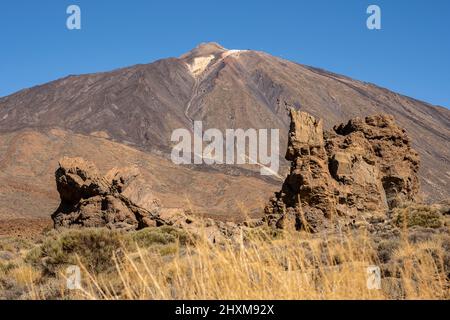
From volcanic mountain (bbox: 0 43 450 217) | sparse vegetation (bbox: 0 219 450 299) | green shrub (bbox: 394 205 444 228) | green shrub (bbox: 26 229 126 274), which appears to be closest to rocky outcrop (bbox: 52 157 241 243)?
sparse vegetation (bbox: 0 219 450 299)

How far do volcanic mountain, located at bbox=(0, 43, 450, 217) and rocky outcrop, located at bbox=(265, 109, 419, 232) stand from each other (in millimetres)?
36198

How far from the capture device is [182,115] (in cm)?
13612

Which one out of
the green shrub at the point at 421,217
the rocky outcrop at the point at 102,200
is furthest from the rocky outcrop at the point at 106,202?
the green shrub at the point at 421,217

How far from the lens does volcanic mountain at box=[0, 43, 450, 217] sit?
67.7m

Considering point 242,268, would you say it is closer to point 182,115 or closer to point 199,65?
point 182,115

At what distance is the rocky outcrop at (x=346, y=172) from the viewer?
62.6ft

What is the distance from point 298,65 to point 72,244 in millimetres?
180322

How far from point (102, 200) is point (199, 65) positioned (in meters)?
161

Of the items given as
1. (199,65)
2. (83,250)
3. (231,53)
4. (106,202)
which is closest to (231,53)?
(231,53)

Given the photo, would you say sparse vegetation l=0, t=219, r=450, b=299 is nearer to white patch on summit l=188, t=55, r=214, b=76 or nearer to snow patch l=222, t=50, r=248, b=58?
white patch on summit l=188, t=55, r=214, b=76

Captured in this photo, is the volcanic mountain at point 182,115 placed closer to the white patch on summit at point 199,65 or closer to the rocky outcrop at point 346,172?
the white patch on summit at point 199,65

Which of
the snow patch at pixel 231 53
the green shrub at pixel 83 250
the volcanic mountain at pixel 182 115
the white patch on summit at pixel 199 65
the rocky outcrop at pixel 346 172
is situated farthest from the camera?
the snow patch at pixel 231 53

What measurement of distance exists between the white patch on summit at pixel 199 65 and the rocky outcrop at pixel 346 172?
15291 cm

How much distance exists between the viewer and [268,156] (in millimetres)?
107312
